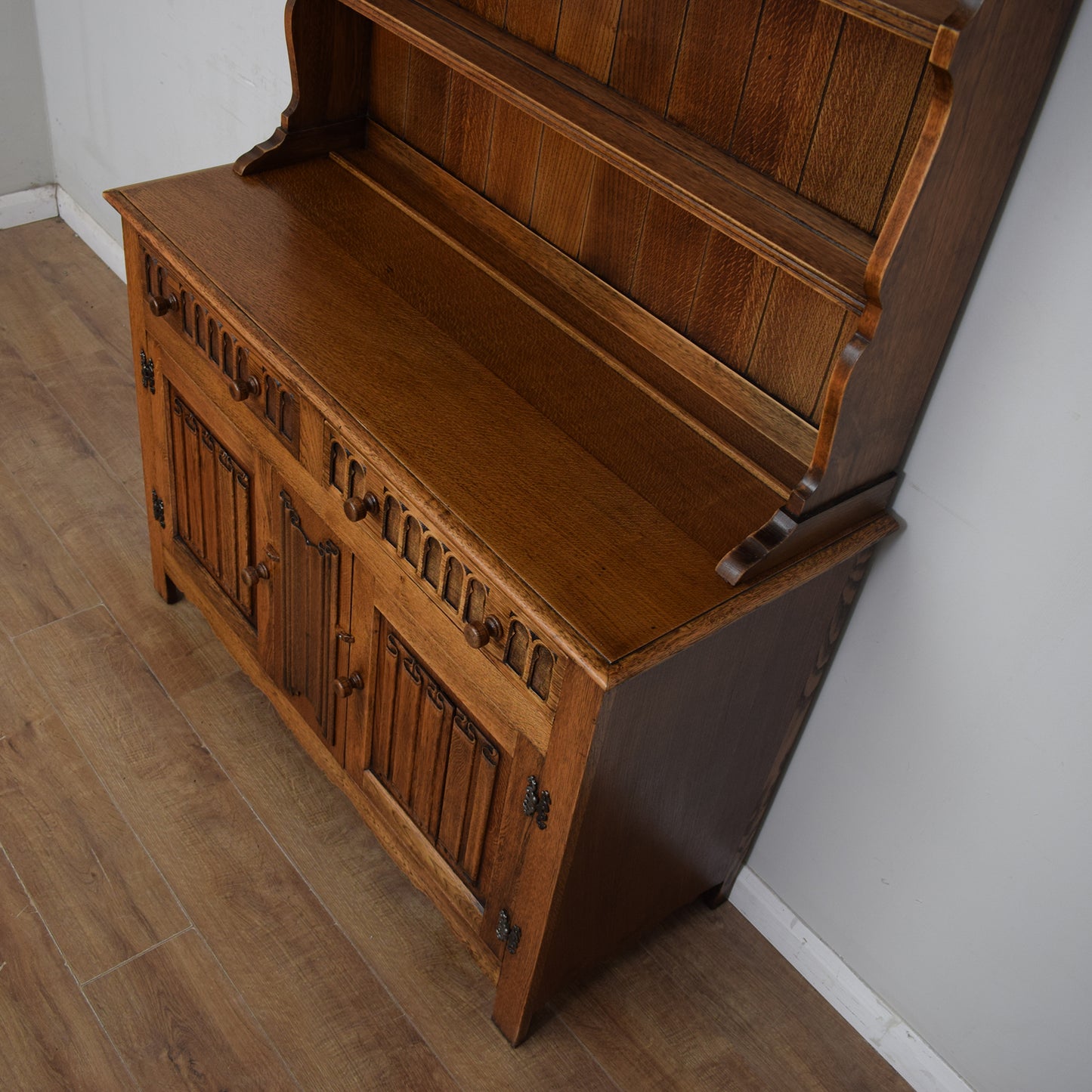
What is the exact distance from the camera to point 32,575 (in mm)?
2379

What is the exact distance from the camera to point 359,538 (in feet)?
5.27

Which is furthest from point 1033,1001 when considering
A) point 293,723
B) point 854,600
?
point 293,723

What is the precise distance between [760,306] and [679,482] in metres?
0.25

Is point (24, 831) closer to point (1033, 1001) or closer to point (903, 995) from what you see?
point (903, 995)

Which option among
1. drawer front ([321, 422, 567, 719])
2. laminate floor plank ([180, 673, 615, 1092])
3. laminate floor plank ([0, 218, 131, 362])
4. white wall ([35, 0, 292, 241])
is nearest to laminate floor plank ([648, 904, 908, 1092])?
laminate floor plank ([180, 673, 615, 1092])

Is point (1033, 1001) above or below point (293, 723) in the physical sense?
above

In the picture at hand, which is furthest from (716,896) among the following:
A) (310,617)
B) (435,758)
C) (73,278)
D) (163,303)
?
(73,278)

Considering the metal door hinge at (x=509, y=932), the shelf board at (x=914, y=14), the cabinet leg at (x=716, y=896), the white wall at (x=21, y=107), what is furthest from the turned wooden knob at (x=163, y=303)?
the white wall at (x=21, y=107)

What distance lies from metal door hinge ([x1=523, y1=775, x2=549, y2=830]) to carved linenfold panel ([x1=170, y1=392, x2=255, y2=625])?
0.74 metres

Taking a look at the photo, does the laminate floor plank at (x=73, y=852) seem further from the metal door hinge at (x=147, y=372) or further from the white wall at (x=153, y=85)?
the white wall at (x=153, y=85)

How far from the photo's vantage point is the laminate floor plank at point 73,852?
5.99ft

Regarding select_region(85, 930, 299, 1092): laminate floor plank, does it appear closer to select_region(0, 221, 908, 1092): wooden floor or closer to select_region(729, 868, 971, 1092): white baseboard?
select_region(0, 221, 908, 1092): wooden floor

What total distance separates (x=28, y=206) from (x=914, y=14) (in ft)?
10.1

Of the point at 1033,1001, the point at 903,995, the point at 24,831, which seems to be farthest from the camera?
the point at 24,831
